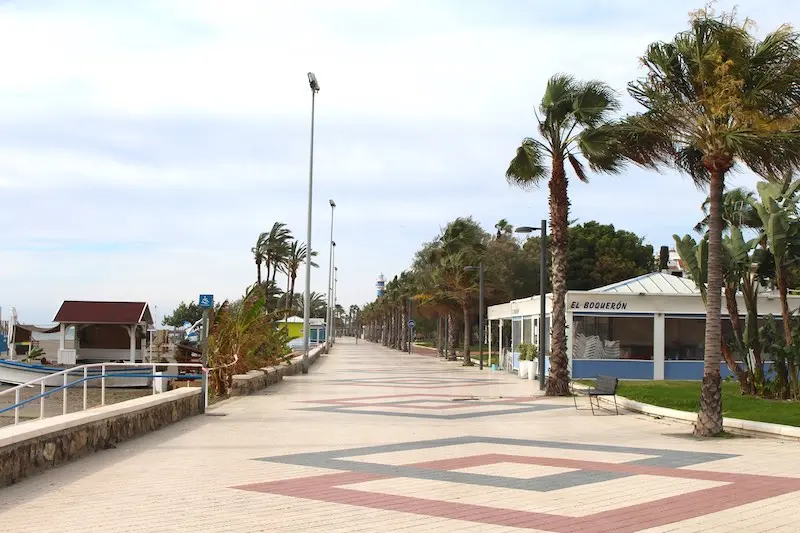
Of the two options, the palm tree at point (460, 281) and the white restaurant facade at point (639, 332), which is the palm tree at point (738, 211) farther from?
the palm tree at point (460, 281)

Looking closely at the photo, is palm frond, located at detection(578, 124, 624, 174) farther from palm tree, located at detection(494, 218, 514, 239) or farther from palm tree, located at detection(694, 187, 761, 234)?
palm tree, located at detection(494, 218, 514, 239)

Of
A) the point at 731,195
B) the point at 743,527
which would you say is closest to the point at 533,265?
the point at 731,195

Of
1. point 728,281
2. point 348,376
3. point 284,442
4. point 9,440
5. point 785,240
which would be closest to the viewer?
point 9,440

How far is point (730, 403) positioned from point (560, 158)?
7518 millimetres

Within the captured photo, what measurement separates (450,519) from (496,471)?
2.89 metres

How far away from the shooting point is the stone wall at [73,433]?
9.12 metres

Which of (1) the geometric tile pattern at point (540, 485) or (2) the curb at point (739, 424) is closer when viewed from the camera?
(1) the geometric tile pattern at point (540, 485)

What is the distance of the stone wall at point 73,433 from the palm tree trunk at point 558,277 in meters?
11.0

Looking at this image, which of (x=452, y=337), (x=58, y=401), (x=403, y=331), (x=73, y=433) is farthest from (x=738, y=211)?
(x=403, y=331)

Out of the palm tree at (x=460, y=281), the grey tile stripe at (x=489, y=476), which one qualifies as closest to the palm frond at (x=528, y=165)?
the grey tile stripe at (x=489, y=476)

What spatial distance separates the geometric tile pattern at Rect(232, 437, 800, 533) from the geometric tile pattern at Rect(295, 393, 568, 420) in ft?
18.8

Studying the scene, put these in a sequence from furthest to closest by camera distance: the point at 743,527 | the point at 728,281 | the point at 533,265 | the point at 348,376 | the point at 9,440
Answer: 1. the point at 533,265
2. the point at 348,376
3. the point at 728,281
4. the point at 9,440
5. the point at 743,527

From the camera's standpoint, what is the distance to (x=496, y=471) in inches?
409

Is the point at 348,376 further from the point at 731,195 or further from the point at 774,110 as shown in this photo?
the point at 774,110
